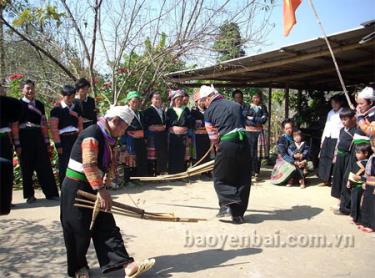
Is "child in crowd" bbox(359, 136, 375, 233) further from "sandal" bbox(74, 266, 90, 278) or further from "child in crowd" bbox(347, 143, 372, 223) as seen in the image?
"sandal" bbox(74, 266, 90, 278)

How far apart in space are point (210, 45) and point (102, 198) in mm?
5882

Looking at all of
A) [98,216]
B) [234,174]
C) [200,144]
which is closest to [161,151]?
[200,144]

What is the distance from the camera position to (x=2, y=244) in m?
4.64

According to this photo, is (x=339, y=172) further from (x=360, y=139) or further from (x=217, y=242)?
(x=217, y=242)

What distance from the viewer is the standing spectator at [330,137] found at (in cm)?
743

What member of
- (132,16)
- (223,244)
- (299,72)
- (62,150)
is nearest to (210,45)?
(132,16)

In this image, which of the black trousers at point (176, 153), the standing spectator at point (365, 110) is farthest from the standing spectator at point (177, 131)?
the standing spectator at point (365, 110)

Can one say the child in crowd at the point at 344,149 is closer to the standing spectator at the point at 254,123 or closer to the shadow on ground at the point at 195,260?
the standing spectator at the point at 254,123

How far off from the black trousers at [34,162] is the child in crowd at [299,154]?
4.33m

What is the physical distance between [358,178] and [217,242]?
209 centimetres

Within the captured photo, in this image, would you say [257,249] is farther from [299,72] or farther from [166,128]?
[299,72]

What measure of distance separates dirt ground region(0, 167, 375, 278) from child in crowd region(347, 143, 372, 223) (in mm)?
209

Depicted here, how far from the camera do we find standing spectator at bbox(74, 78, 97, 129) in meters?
6.98

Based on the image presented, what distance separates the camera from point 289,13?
639cm
